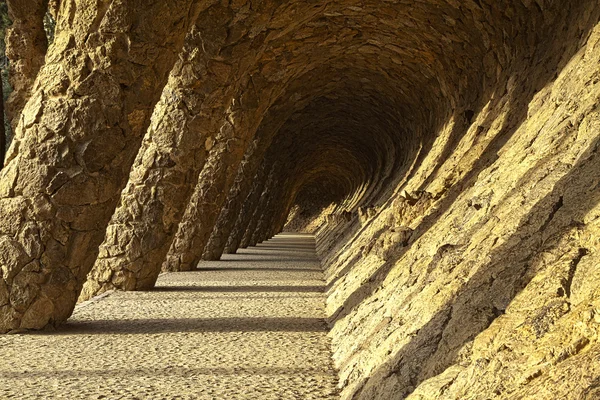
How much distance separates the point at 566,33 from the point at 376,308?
11.6 ft

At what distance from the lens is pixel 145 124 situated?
669 cm

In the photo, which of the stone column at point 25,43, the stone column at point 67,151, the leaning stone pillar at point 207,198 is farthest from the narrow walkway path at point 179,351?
the leaning stone pillar at point 207,198

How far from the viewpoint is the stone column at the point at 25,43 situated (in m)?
6.87

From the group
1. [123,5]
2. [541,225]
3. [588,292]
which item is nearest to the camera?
[588,292]

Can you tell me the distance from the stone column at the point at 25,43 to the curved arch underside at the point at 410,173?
0.49 meters

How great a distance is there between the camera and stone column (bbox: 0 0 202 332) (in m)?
6.16

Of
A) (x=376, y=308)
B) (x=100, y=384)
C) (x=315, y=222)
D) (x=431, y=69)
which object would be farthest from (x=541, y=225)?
(x=315, y=222)

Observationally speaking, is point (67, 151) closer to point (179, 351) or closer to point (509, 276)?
point (179, 351)

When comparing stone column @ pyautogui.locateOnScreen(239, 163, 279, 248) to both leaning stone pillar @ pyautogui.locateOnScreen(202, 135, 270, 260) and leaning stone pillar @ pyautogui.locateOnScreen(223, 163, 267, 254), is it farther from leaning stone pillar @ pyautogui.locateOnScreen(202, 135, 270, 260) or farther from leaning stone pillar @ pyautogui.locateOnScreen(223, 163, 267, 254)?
leaning stone pillar @ pyautogui.locateOnScreen(202, 135, 270, 260)

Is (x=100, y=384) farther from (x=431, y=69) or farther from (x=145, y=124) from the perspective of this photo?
(x=431, y=69)

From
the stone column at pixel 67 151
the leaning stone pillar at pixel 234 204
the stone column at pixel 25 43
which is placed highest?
the leaning stone pillar at pixel 234 204

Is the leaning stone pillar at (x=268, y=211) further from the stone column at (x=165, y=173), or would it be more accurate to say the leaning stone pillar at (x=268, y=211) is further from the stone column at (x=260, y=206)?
the stone column at (x=165, y=173)

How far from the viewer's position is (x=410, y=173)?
1384cm

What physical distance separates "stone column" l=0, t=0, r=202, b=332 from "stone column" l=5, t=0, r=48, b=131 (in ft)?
2.27
